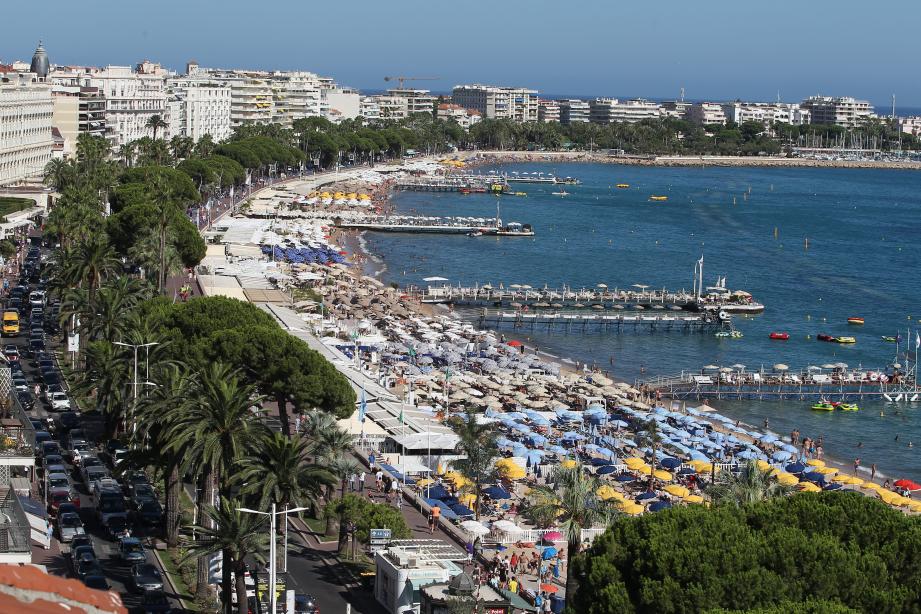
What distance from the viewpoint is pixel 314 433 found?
115 feet

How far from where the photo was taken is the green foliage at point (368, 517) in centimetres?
3203

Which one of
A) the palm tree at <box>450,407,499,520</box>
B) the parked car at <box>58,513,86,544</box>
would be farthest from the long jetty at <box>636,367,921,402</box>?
the parked car at <box>58,513,86,544</box>

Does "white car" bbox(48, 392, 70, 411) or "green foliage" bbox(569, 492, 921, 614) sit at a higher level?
"green foliage" bbox(569, 492, 921, 614)

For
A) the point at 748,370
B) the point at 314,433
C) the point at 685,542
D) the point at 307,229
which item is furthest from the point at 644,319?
the point at 685,542

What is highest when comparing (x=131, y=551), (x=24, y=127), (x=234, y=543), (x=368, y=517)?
(x=24, y=127)

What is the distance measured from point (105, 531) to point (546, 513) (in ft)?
35.2

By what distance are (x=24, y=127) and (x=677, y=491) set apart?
262ft

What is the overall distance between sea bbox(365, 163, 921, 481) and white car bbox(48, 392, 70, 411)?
28181 mm

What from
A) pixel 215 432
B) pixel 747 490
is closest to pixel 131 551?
pixel 215 432

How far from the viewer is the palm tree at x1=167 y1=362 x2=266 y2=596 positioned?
3000 cm

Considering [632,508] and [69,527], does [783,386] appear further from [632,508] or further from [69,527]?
[69,527]

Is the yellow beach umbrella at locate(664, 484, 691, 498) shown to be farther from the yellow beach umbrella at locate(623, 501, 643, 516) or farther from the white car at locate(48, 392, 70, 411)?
the white car at locate(48, 392, 70, 411)

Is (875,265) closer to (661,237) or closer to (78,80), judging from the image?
(661,237)

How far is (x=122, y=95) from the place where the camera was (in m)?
138
